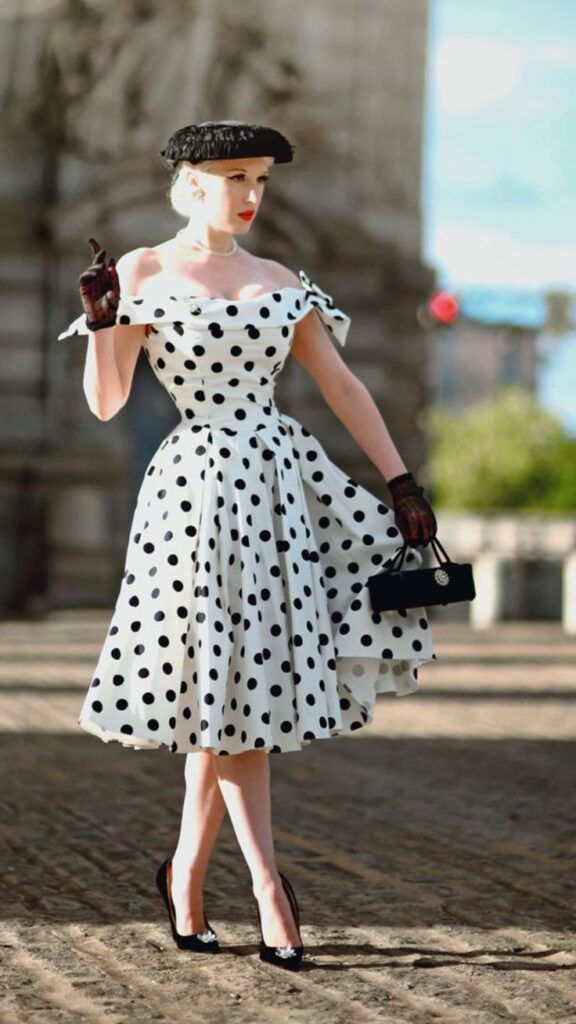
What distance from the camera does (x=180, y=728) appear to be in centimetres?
510

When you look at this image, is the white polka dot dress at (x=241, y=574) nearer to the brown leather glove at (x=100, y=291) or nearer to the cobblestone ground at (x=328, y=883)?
the brown leather glove at (x=100, y=291)

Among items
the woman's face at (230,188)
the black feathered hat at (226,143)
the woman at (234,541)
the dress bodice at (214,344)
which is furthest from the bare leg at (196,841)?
the black feathered hat at (226,143)

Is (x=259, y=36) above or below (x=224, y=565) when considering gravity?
above

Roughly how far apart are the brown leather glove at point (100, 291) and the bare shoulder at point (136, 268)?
0.59ft

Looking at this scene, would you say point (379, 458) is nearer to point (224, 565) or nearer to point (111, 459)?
point (224, 565)

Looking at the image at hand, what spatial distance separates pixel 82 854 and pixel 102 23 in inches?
743

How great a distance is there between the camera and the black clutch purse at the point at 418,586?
5238 millimetres

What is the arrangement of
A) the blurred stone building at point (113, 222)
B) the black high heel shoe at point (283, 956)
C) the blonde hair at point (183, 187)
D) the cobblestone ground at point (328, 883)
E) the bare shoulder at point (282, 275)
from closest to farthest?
1. the cobblestone ground at point (328, 883)
2. the black high heel shoe at point (283, 956)
3. the blonde hair at point (183, 187)
4. the bare shoulder at point (282, 275)
5. the blurred stone building at point (113, 222)

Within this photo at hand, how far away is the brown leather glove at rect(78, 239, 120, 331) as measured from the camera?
5098 millimetres

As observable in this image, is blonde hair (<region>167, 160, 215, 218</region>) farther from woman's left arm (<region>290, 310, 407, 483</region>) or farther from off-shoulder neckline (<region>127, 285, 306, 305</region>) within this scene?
woman's left arm (<region>290, 310, 407, 483</region>)

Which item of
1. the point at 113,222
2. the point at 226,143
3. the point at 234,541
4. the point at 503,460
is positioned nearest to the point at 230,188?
the point at 226,143

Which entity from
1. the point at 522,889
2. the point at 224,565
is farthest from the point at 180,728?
the point at 522,889

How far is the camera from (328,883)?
6258 mm

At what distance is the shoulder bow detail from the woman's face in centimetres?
24
